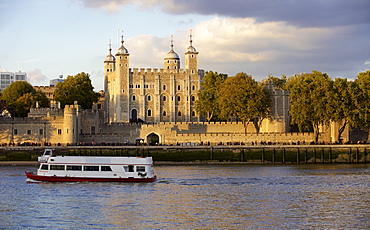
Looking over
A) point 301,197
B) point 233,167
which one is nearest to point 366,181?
point 301,197

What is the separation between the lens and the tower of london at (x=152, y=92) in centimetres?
11525

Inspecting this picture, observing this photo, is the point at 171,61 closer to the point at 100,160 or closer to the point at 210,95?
the point at 210,95

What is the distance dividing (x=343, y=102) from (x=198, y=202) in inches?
1578

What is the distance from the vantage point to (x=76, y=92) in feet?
362

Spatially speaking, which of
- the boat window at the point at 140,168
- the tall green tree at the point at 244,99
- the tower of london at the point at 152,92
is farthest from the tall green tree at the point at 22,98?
the boat window at the point at 140,168

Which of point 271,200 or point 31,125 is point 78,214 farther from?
point 31,125

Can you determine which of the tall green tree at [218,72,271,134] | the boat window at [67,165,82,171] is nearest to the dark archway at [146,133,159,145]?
the tall green tree at [218,72,271,134]

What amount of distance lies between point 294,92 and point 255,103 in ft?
16.2

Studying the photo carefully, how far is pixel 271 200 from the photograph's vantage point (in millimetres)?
46688

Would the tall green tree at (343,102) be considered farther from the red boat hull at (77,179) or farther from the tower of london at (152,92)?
the tower of london at (152,92)

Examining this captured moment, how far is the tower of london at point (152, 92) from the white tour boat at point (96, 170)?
57.4m

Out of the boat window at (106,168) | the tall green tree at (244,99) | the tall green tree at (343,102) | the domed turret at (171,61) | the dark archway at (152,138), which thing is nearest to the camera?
the boat window at (106,168)

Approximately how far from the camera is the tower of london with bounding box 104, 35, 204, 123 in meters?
115

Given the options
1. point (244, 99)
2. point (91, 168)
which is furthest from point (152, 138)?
point (91, 168)
